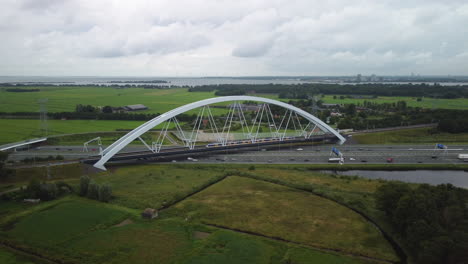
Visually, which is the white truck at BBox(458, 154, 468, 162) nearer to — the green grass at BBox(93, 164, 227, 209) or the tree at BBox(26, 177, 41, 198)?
the green grass at BBox(93, 164, 227, 209)

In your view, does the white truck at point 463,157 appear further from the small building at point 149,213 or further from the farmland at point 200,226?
the small building at point 149,213

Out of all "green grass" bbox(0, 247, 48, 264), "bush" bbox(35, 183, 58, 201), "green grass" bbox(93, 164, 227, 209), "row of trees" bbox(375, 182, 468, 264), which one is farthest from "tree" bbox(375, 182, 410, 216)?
"bush" bbox(35, 183, 58, 201)

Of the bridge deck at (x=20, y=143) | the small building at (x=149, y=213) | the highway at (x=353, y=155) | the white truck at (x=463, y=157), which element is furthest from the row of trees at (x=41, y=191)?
the white truck at (x=463, y=157)

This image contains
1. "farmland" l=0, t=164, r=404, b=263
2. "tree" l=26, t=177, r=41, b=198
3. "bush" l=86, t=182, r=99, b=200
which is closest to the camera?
"farmland" l=0, t=164, r=404, b=263

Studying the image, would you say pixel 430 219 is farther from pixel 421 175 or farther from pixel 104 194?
pixel 104 194

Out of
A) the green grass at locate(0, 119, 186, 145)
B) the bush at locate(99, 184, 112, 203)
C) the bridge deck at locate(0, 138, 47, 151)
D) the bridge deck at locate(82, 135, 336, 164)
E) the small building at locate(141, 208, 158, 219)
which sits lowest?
the small building at locate(141, 208, 158, 219)

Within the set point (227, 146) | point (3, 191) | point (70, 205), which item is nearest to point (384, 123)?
point (227, 146)

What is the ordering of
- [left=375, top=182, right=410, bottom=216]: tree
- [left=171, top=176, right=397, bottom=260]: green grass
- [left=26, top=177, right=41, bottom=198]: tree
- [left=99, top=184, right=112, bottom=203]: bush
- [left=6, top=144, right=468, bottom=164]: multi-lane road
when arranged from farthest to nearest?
[left=6, top=144, right=468, bottom=164]: multi-lane road, [left=26, top=177, right=41, bottom=198]: tree, [left=99, top=184, right=112, bottom=203]: bush, [left=375, top=182, right=410, bottom=216]: tree, [left=171, top=176, right=397, bottom=260]: green grass

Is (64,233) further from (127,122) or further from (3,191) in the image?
(127,122)

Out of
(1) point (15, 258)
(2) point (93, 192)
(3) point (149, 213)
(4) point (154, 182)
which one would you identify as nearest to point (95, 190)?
(2) point (93, 192)
